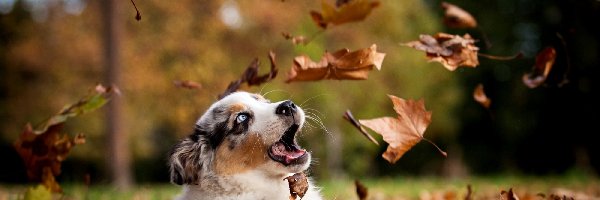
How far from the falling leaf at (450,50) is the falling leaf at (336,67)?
0.29 meters

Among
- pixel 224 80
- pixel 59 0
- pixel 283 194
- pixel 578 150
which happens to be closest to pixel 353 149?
pixel 578 150

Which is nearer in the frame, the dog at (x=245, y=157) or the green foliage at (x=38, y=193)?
the dog at (x=245, y=157)

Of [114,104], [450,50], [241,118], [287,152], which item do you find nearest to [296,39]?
[241,118]

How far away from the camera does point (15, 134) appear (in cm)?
2269

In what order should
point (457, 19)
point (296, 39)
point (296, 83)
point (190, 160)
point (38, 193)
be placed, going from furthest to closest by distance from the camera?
point (296, 83) < point (38, 193) < point (296, 39) < point (457, 19) < point (190, 160)

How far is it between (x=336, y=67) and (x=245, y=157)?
706 mm

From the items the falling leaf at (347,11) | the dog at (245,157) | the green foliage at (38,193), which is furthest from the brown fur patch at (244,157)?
the green foliage at (38,193)

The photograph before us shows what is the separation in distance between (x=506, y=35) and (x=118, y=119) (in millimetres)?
15686

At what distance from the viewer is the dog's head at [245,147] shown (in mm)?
3796

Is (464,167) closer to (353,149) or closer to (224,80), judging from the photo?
(353,149)

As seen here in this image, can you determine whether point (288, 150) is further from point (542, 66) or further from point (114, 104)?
point (114, 104)

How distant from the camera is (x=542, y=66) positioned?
13.4 ft

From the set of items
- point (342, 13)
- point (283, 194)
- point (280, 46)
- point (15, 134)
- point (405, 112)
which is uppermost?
point (342, 13)

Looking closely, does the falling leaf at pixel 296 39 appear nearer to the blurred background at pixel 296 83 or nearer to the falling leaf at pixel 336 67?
the falling leaf at pixel 336 67
